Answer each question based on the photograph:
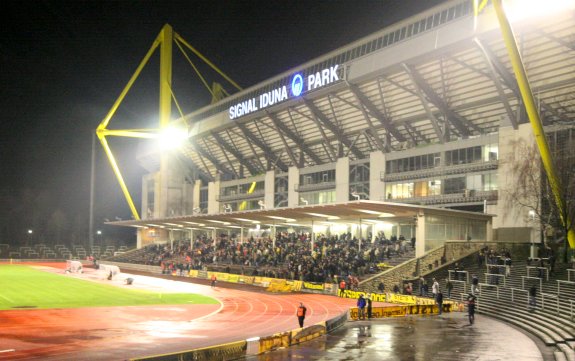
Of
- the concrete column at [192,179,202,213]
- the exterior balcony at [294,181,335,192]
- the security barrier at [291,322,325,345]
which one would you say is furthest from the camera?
the concrete column at [192,179,202,213]

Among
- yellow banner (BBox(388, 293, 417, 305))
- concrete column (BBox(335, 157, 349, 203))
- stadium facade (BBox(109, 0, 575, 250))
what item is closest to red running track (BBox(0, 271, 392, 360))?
yellow banner (BBox(388, 293, 417, 305))

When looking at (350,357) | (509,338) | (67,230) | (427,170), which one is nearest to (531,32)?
(427,170)

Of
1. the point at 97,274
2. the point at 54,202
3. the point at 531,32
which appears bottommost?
the point at 97,274

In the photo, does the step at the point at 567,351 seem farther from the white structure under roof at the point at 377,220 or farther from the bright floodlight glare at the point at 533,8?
the bright floodlight glare at the point at 533,8

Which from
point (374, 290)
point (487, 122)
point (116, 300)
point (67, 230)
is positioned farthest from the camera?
point (67, 230)

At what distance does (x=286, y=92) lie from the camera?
61656 millimetres

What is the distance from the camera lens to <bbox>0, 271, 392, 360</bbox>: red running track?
65.3 feet

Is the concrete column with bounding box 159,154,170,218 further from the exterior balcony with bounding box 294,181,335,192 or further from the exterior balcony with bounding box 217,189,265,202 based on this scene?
the exterior balcony with bounding box 294,181,335,192

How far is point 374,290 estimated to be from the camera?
39.5 metres

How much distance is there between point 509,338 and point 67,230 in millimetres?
107489

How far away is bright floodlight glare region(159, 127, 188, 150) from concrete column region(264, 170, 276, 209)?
15120mm

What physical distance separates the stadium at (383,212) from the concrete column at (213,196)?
1107 cm

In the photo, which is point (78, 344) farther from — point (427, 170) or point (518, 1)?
point (427, 170)

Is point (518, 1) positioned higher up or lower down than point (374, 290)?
higher up
